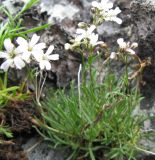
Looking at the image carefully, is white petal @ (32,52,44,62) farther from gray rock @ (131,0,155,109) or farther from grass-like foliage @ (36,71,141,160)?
gray rock @ (131,0,155,109)

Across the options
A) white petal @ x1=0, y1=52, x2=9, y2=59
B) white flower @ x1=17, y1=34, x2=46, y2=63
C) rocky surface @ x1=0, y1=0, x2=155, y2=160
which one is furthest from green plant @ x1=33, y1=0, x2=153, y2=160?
white petal @ x1=0, y1=52, x2=9, y2=59

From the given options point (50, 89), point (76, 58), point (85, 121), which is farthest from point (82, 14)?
point (85, 121)

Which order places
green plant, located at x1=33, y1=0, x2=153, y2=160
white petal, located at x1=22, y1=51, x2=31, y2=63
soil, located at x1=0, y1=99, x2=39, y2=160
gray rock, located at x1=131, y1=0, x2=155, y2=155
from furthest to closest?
gray rock, located at x1=131, y1=0, x2=155, y2=155, soil, located at x1=0, y1=99, x2=39, y2=160, green plant, located at x1=33, y1=0, x2=153, y2=160, white petal, located at x1=22, y1=51, x2=31, y2=63

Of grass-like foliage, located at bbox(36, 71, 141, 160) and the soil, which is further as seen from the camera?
the soil

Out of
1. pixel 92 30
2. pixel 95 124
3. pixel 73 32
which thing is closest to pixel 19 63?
pixel 92 30

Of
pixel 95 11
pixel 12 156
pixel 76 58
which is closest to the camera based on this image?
pixel 95 11

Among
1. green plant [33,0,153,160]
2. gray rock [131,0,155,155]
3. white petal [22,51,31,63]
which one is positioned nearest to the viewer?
white petal [22,51,31,63]

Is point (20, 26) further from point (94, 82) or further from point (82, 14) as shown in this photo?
point (94, 82)

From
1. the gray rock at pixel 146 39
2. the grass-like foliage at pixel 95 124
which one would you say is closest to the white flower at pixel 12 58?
the grass-like foliage at pixel 95 124
